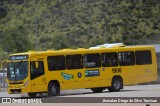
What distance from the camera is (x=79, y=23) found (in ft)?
223

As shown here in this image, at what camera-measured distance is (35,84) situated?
30.6 m

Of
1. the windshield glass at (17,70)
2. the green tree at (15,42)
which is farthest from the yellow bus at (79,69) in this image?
the green tree at (15,42)

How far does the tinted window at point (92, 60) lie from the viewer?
32.7 meters

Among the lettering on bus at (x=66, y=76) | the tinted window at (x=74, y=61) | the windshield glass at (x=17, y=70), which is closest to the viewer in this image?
the windshield glass at (x=17, y=70)

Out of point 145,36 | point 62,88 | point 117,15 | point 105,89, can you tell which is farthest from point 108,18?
point 62,88

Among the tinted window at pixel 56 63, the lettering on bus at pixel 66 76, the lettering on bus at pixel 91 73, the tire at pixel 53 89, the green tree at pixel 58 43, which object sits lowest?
the tire at pixel 53 89

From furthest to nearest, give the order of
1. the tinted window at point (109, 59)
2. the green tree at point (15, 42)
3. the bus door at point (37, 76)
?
1. the green tree at point (15, 42)
2. the tinted window at point (109, 59)
3. the bus door at point (37, 76)

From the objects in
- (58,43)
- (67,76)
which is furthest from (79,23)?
(67,76)

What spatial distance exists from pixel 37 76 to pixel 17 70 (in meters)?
1.19

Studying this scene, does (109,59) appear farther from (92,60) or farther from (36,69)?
(36,69)

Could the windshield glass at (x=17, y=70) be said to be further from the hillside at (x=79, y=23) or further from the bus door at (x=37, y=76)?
the hillside at (x=79, y=23)

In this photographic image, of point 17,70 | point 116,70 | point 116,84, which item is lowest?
point 116,84

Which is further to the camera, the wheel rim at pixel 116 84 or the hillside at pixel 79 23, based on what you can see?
the hillside at pixel 79 23

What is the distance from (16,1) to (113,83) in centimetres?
4462
